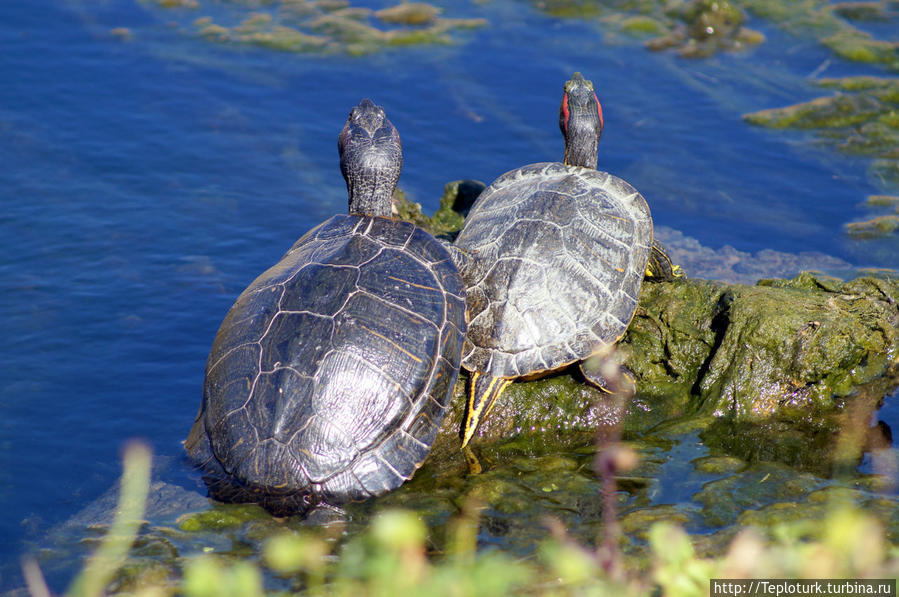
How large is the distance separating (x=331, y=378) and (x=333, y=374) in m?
0.02

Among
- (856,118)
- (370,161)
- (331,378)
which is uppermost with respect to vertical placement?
(856,118)

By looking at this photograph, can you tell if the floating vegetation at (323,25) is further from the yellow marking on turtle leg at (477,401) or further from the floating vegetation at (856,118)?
the yellow marking on turtle leg at (477,401)

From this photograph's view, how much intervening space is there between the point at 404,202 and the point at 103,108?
17.0 feet

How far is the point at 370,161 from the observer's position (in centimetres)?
548

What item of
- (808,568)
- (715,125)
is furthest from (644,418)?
(715,125)

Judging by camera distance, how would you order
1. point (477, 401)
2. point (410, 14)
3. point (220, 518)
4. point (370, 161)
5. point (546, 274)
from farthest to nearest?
point (410, 14)
point (370, 161)
point (546, 274)
point (477, 401)
point (220, 518)

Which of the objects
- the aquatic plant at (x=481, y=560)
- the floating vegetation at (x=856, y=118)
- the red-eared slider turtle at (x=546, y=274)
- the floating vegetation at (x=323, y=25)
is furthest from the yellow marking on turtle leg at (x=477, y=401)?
the floating vegetation at (x=323, y=25)

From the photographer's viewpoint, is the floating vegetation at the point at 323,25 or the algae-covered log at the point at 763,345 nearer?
the algae-covered log at the point at 763,345

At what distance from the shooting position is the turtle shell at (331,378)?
399cm

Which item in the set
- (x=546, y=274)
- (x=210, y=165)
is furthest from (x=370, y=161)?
(x=210, y=165)

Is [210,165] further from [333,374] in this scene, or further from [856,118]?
[856,118]

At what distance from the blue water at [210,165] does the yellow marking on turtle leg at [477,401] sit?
1.98 meters

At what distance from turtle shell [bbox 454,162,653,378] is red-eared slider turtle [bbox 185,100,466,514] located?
29cm

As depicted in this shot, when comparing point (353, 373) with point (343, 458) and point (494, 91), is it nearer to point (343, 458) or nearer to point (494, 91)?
point (343, 458)
